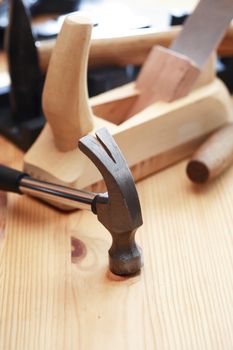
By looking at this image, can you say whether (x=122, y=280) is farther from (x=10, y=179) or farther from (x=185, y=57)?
(x=185, y=57)

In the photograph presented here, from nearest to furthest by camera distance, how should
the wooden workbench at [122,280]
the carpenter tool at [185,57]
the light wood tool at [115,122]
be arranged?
the wooden workbench at [122,280]
the light wood tool at [115,122]
the carpenter tool at [185,57]

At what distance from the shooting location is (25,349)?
47 centimetres

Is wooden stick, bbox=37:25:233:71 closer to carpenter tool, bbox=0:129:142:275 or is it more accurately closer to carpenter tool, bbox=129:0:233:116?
carpenter tool, bbox=129:0:233:116

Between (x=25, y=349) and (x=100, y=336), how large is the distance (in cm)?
7

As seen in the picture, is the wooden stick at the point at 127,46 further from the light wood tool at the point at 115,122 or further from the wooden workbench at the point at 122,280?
the wooden workbench at the point at 122,280

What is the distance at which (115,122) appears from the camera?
0.73 metres

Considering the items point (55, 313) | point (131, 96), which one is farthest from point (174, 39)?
point (55, 313)

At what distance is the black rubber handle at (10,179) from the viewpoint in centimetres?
62

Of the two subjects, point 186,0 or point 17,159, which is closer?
point 17,159

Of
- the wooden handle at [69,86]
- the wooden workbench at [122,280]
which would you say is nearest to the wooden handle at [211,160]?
the wooden workbench at [122,280]

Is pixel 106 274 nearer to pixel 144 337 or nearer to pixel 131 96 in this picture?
pixel 144 337

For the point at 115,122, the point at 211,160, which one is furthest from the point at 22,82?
the point at 211,160

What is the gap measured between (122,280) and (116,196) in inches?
4.0

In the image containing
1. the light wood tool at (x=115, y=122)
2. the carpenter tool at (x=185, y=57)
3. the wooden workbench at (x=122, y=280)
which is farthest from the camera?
the carpenter tool at (x=185, y=57)
